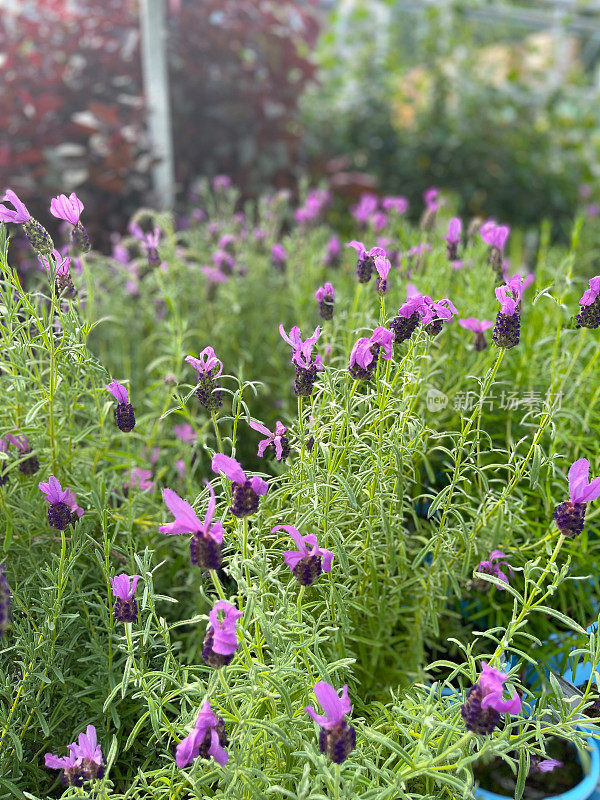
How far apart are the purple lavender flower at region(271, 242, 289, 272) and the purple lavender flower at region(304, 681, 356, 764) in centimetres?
150

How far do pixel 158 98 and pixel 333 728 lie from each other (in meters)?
2.66

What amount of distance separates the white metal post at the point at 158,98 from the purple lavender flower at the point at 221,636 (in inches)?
94.1

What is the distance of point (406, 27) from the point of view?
5.35m

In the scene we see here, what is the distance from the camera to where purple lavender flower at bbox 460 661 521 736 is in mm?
759

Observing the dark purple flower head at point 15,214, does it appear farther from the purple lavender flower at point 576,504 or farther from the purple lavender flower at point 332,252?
the purple lavender flower at point 332,252

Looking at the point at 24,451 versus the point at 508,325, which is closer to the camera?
the point at 508,325

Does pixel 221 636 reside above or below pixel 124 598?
above

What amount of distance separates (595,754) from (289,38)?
339cm

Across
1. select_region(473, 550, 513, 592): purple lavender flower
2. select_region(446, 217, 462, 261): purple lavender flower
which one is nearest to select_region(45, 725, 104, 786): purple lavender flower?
select_region(473, 550, 513, 592): purple lavender flower

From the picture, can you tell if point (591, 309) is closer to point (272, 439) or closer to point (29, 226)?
point (272, 439)

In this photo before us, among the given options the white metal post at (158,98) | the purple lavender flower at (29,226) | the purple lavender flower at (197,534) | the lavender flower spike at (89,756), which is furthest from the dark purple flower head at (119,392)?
the white metal post at (158,98)

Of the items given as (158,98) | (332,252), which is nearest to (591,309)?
(332,252)

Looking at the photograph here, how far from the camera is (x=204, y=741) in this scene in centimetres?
79

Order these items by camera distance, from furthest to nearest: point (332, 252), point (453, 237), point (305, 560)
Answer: point (332, 252) → point (453, 237) → point (305, 560)
